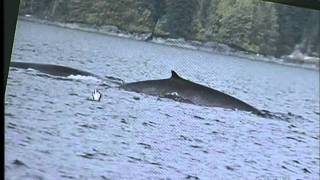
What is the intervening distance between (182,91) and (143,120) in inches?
9.6

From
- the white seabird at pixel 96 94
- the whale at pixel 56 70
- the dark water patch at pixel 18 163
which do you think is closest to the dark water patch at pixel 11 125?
the dark water patch at pixel 18 163

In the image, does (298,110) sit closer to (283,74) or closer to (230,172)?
(283,74)

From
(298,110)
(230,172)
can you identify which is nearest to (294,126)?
(298,110)

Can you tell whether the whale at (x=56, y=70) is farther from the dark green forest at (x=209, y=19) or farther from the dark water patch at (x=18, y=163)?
the dark water patch at (x=18, y=163)

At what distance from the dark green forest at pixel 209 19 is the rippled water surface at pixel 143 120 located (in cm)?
8

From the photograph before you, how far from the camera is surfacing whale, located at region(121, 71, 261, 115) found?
2.26 metres

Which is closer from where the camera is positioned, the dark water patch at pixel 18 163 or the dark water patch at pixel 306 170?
the dark water patch at pixel 18 163

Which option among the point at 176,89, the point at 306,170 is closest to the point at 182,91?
the point at 176,89

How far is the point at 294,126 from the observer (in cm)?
251

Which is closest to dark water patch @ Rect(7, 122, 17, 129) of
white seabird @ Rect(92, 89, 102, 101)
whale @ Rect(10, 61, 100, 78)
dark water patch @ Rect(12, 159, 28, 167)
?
dark water patch @ Rect(12, 159, 28, 167)

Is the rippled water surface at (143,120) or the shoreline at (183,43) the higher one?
the shoreline at (183,43)

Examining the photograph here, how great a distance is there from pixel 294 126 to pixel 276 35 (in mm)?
503

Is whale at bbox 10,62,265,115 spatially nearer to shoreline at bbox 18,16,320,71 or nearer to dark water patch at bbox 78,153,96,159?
shoreline at bbox 18,16,320,71

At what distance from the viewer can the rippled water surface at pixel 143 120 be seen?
1973mm
